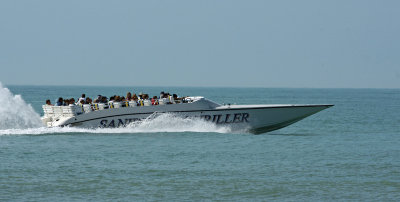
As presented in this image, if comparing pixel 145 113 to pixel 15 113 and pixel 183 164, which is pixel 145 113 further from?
pixel 15 113

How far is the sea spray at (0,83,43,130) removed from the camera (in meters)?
27.4

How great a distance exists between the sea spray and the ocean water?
0.16ft

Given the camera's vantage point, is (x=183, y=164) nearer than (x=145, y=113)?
Yes

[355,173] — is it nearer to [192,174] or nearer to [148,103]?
[192,174]

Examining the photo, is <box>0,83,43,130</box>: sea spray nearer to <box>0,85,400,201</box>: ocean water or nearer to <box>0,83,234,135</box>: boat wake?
<box>0,85,400,201</box>: ocean water

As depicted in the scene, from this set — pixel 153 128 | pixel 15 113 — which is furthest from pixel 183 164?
pixel 15 113

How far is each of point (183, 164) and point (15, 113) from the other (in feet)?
39.8

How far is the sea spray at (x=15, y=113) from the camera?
27422 mm

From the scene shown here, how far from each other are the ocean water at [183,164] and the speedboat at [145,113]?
358 mm

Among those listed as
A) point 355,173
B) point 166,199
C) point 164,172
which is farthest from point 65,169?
point 355,173

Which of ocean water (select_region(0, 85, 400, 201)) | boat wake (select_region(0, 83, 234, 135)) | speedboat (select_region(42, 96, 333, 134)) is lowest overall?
ocean water (select_region(0, 85, 400, 201))

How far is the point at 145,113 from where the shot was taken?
85.2ft

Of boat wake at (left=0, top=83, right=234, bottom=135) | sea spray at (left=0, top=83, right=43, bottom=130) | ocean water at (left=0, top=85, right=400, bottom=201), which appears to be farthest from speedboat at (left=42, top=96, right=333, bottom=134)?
sea spray at (left=0, top=83, right=43, bottom=130)

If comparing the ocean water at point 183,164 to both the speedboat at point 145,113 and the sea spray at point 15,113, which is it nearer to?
the sea spray at point 15,113
